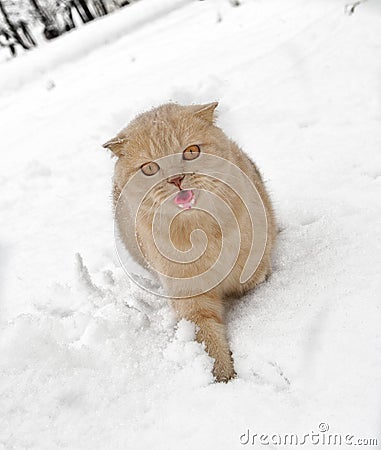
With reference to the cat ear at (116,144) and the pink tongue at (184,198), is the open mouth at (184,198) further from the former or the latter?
the cat ear at (116,144)

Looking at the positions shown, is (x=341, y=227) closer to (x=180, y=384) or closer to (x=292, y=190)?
(x=292, y=190)

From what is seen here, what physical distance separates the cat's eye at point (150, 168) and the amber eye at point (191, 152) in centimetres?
13

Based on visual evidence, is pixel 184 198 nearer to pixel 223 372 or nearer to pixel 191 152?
pixel 191 152

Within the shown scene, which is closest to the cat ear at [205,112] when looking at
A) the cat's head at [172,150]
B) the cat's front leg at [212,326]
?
the cat's head at [172,150]

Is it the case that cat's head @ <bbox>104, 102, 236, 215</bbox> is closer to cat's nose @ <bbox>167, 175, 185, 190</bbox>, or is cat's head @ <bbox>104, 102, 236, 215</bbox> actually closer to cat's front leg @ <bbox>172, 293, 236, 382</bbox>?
cat's nose @ <bbox>167, 175, 185, 190</bbox>

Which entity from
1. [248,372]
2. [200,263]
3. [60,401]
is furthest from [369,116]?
[60,401]

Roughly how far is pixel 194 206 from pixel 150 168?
0.83 feet

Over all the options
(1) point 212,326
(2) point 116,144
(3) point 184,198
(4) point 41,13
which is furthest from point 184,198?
(4) point 41,13

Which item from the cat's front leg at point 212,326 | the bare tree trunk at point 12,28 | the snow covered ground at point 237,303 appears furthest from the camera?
the bare tree trunk at point 12,28

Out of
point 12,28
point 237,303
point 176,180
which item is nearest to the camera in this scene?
point 176,180

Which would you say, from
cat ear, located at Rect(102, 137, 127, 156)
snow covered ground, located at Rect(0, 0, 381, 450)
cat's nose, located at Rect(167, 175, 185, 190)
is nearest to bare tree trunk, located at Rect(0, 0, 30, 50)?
snow covered ground, located at Rect(0, 0, 381, 450)

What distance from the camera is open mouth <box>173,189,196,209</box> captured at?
1992 millimetres

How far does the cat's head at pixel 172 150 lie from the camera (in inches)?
78.2

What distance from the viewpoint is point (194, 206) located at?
6.79 ft
